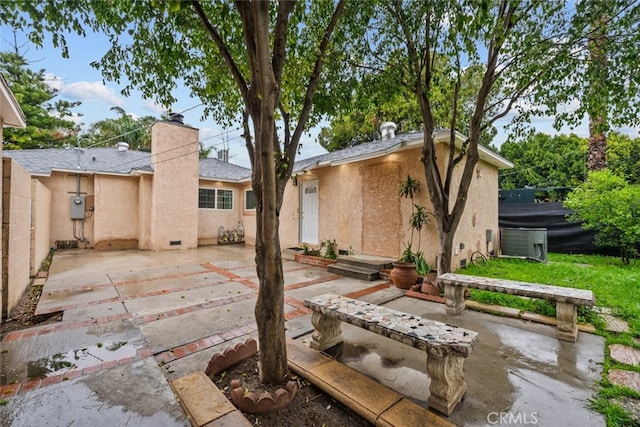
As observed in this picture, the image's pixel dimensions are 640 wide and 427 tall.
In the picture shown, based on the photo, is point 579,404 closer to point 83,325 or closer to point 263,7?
point 263,7

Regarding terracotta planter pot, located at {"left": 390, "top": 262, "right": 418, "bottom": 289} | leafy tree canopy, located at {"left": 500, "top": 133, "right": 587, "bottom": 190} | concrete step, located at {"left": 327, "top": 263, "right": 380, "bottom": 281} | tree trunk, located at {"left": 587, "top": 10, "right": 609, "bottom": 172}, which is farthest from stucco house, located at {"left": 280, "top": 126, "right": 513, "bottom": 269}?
leafy tree canopy, located at {"left": 500, "top": 133, "right": 587, "bottom": 190}

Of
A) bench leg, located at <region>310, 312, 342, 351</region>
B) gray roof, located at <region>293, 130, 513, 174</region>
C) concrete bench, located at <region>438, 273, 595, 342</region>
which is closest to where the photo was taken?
bench leg, located at <region>310, 312, 342, 351</region>

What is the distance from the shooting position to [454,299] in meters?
4.34

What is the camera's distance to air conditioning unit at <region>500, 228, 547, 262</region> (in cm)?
796

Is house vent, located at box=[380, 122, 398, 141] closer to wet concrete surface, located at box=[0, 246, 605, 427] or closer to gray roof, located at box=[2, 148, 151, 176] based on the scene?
wet concrete surface, located at box=[0, 246, 605, 427]

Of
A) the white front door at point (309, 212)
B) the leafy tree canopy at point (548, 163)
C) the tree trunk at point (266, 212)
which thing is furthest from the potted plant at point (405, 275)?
the leafy tree canopy at point (548, 163)

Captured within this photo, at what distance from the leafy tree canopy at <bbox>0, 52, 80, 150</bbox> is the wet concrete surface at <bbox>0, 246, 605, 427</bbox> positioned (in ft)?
45.9

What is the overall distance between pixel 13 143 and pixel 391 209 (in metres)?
19.2

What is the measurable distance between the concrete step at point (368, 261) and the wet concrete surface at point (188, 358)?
1253mm

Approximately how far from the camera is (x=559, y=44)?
410 centimetres

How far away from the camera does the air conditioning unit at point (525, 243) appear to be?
→ 7957mm

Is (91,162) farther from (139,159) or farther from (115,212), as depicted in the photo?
(115,212)

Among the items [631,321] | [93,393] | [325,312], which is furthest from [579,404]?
[93,393]

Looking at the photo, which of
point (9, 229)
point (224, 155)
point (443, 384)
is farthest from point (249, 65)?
point (224, 155)
